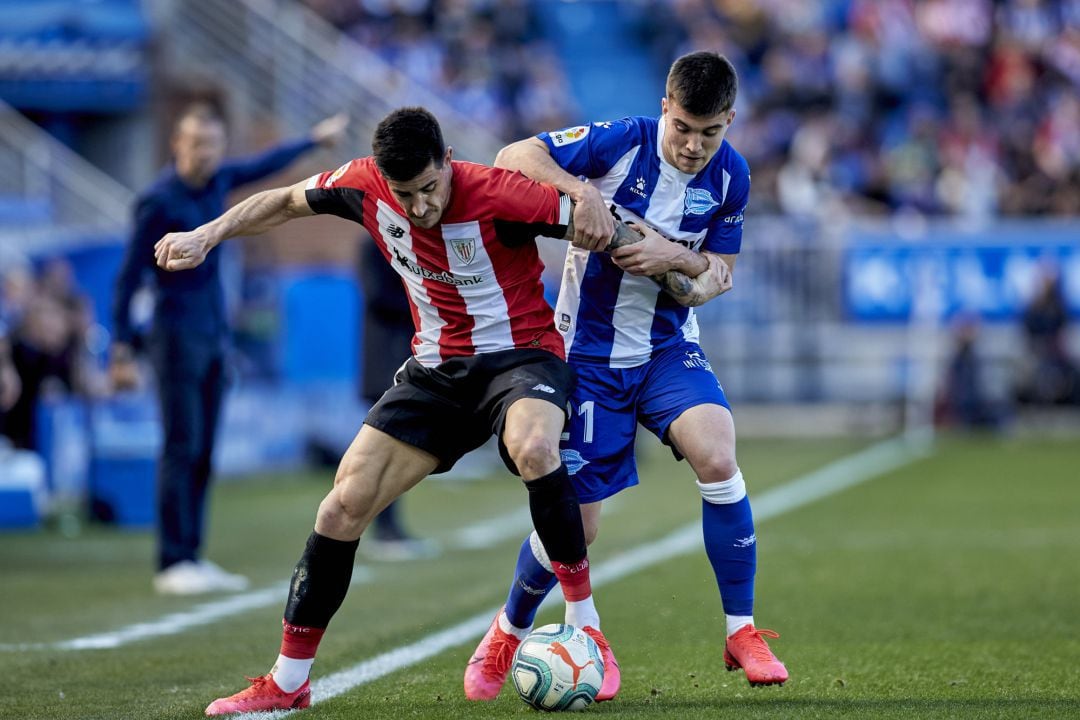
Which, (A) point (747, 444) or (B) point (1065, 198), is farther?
(B) point (1065, 198)

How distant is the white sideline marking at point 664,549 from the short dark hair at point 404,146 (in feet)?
5.77

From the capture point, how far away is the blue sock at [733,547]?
5.84 metres

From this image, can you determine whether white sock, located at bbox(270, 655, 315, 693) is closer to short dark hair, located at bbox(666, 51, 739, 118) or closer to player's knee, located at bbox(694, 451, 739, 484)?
player's knee, located at bbox(694, 451, 739, 484)

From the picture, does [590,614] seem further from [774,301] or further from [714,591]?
[774,301]

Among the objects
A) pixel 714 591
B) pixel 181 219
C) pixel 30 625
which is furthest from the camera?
pixel 181 219

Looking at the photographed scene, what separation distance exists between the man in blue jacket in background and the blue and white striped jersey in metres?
3.41

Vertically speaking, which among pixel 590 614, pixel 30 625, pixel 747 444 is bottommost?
pixel 747 444

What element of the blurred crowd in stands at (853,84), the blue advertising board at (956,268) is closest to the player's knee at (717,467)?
the blue advertising board at (956,268)

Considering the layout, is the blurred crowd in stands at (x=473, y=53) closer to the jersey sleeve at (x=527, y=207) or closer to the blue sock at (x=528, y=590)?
the blue sock at (x=528, y=590)

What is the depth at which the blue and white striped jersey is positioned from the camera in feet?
19.6

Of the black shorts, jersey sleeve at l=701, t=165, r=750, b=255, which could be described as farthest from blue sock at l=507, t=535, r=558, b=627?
jersey sleeve at l=701, t=165, r=750, b=255

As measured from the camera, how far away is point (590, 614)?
18.8 feet

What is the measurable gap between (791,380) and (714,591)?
1394cm

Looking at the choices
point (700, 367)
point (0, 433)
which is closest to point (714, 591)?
point (700, 367)
